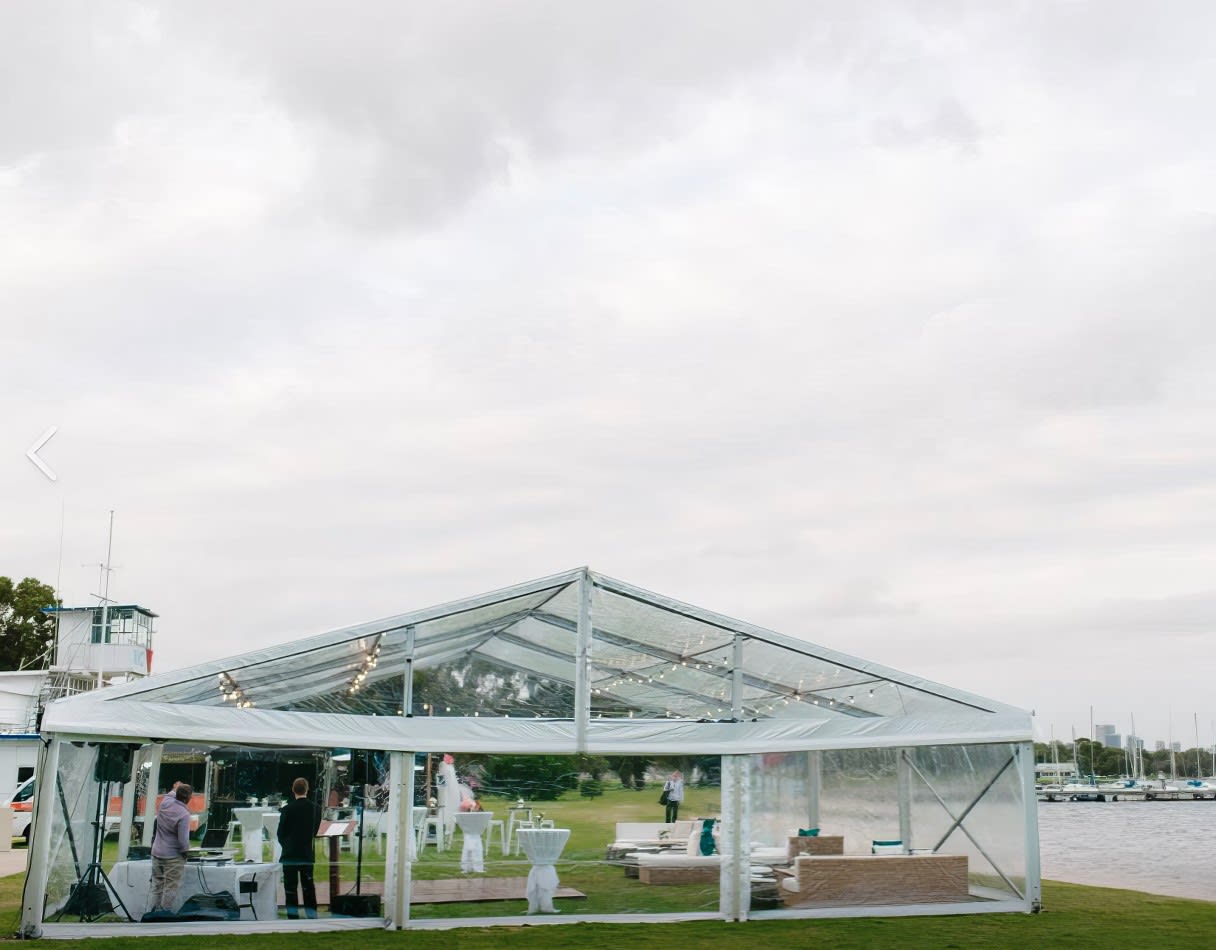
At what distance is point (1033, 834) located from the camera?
13039 mm

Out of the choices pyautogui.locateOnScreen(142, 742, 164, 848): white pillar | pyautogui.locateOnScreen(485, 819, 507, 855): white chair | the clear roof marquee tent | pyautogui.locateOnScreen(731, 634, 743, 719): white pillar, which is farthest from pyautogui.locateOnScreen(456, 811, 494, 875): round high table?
pyautogui.locateOnScreen(142, 742, 164, 848): white pillar

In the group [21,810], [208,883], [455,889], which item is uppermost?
[208,883]

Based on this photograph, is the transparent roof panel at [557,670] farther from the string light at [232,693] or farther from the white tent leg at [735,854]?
the white tent leg at [735,854]

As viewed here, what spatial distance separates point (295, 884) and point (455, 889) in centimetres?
153

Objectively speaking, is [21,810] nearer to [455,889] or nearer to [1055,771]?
[455,889]

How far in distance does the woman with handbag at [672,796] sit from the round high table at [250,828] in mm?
3986

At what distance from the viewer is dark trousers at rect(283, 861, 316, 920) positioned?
1153 centimetres

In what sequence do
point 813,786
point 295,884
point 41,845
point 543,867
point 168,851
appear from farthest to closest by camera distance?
point 813,786 < point 543,867 < point 295,884 < point 168,851 < point 41,845

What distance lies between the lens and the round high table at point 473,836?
11977mm

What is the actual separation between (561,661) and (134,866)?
4483mm

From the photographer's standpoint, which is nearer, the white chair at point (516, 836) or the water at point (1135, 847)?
the white chair at point (516, 836)

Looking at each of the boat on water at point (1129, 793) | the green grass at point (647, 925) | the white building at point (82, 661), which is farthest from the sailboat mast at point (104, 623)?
the boat on water at point (1129, 793)

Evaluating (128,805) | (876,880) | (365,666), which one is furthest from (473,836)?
(876,880)

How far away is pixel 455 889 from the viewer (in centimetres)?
1198
